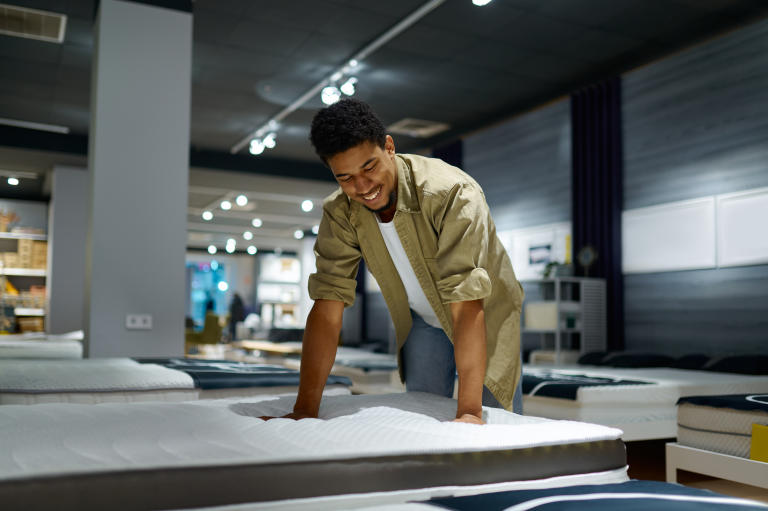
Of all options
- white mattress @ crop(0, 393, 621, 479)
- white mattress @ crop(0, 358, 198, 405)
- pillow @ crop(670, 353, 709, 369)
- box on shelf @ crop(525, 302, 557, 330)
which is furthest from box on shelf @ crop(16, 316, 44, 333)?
white mattress @ crop(0, 393, 621, 479)

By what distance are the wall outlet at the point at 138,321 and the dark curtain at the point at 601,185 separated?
4.14 metres

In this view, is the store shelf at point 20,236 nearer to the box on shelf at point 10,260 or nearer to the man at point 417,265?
the box on shelf at point 10,260

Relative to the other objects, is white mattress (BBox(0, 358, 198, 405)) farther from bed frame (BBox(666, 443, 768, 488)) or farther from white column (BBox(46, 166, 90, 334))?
white column (BBox(46, 166, 90, 334))

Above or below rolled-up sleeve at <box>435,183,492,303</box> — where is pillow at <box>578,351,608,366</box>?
below

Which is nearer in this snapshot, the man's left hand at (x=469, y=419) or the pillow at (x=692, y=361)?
the man's left hand at (x=469, y=419)

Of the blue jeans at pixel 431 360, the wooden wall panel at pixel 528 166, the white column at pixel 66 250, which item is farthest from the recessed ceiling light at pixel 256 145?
the blue jeans at pixel 431 360

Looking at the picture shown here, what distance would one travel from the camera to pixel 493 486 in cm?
127

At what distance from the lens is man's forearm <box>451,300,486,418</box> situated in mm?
1516

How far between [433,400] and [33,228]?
10000mm

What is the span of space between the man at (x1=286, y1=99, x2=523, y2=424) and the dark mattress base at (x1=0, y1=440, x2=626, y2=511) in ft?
0.67

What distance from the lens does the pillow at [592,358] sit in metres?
5.65

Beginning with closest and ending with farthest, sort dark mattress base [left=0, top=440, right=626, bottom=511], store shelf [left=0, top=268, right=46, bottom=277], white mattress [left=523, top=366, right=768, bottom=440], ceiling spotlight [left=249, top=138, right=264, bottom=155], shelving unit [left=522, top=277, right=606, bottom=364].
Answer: dark mattress base [left=0, top=440, right=626, bottom=511], white mattress [left=523, top=366, right=768, bottom=440], shelving unit [left=522, top=277, right=606, bottom=364], ceiling spotlight [left=249, top=138, right=264, bottom=155], store shelf [left=0, top=268, right=46, bottom=277]

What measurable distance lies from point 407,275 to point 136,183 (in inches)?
124

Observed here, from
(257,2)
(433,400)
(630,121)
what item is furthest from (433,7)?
(433,400)
